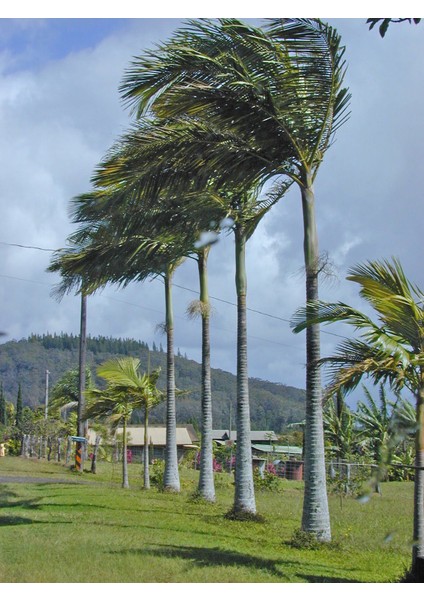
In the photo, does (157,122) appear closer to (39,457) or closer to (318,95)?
(318,95)

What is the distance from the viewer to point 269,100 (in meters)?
10.5

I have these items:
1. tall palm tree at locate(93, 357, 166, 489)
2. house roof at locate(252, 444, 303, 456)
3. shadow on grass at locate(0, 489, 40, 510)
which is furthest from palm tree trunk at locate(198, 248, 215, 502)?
house roof at locate(252, 444, 303, 456)

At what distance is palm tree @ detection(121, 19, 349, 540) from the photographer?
1029cm

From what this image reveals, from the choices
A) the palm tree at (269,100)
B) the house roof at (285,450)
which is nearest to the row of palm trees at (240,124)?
the palm tree at (269,100)

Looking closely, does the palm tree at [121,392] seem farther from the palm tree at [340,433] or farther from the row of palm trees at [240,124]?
the row of palm trees at [240,124]

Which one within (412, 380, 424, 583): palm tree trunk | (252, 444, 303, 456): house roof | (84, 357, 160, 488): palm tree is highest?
(84, 357, 160, 488): palm tree

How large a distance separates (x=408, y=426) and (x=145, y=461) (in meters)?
21.1

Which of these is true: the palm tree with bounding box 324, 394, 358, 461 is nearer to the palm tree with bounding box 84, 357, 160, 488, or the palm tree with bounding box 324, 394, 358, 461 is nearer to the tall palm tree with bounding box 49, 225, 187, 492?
the palm tree with bounding box 84, 357, 160, 488

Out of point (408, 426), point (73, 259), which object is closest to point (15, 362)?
point (73, 259)

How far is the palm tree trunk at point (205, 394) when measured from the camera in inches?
715

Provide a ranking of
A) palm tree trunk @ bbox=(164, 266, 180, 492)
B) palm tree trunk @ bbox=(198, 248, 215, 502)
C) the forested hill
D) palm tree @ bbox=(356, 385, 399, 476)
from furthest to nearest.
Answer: the forested hill
palm tree trunk @ bbox=(164, 266, 180, 492)
palm tree trunk @ bbox=(198, 248, 215, 502)
palm tree @ bbox=(356, 385, 399, 476)

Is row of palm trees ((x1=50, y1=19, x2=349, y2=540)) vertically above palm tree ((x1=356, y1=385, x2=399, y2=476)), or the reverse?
row of palm trees ((x1=50, y1=19, x2=349, y2=540))

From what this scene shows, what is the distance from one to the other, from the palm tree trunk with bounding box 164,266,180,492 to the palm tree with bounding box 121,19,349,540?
31.9 ft

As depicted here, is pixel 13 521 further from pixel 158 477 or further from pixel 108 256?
pixel 158 477
